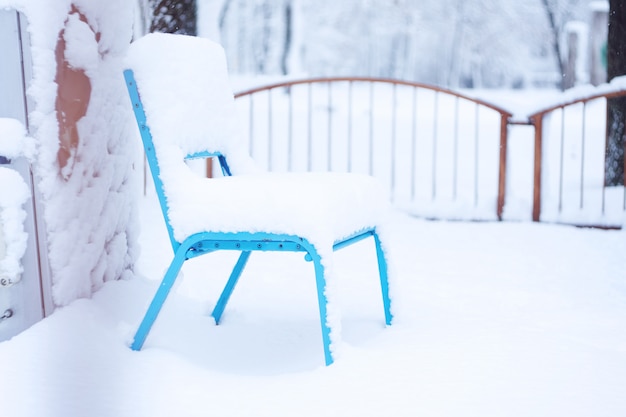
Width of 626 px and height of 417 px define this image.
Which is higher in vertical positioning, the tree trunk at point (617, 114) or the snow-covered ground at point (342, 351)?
the tree trunk at point (617, 114)

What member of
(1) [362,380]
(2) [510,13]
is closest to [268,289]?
(1) [362,380]

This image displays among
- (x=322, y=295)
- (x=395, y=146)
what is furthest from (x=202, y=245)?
(x=395, y=146)

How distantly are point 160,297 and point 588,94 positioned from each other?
12.2ft

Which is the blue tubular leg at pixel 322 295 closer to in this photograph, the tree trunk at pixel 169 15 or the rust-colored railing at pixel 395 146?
the rust-colored railing at pixel 395 146

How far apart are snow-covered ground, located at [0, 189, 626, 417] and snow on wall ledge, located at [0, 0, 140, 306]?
13 centimetres

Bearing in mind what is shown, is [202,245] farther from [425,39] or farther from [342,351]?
[425,39]

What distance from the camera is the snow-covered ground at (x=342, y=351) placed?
1.79 metres

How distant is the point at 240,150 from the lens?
7.98ft

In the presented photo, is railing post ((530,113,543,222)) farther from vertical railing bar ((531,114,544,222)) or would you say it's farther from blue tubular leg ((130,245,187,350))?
blue tubular leg ((130,245,187,350))

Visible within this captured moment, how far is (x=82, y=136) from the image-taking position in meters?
2.36

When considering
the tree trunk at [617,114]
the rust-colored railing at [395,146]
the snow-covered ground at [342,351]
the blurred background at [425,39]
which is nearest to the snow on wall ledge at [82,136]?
the snow-covered ground at [342,351]

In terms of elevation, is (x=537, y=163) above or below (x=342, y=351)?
above

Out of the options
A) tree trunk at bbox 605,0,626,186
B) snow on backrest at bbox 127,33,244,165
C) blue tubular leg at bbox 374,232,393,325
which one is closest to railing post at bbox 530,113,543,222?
tree trunk at bbox 605,0,626,186

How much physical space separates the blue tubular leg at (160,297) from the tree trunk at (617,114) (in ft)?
14.9
